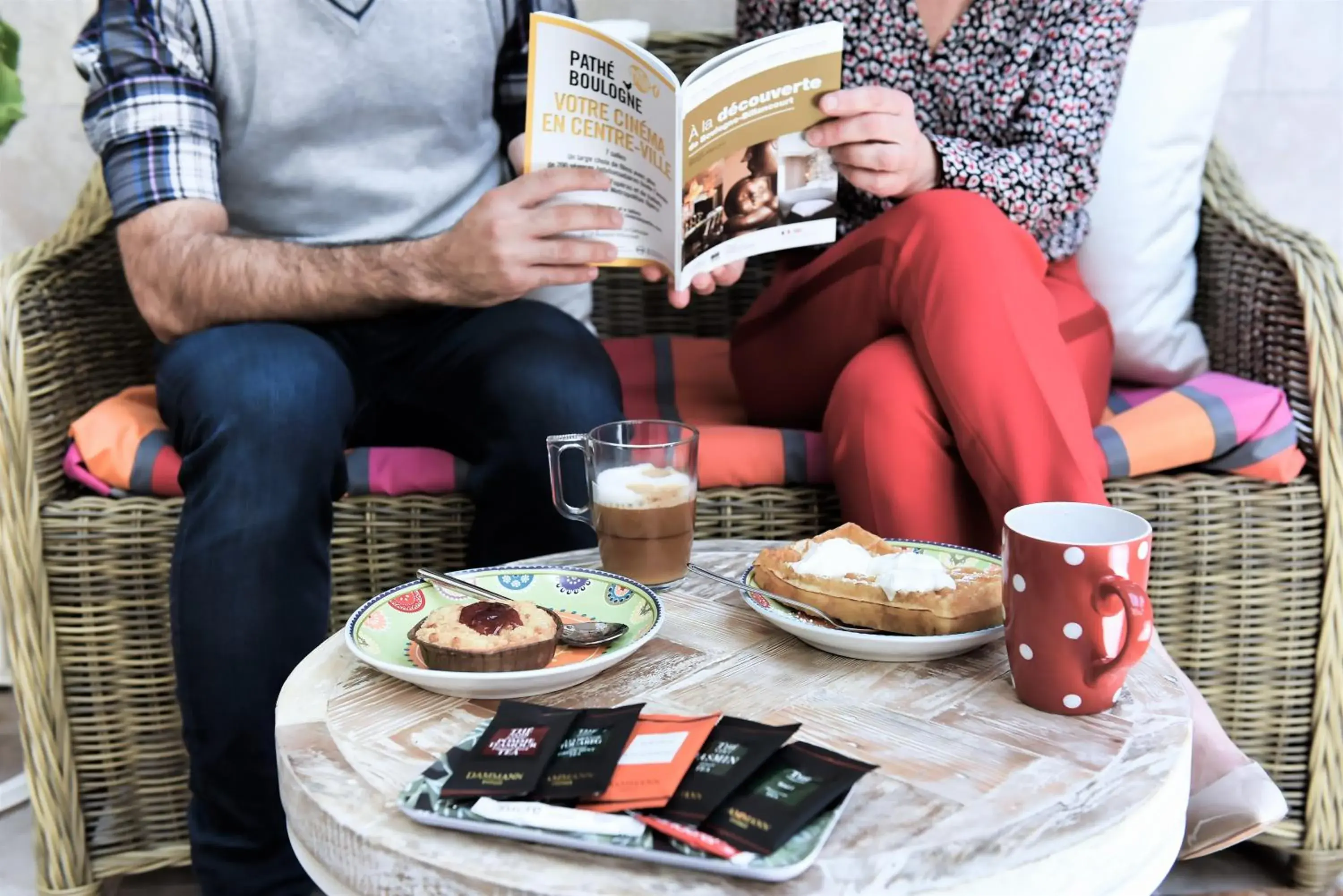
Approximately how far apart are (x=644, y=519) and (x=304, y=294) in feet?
1.74

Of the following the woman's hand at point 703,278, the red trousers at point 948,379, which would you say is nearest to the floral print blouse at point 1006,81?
the red trousers at point 948,379

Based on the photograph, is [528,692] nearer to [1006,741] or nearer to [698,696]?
[698,696]

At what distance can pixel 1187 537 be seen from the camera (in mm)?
1243

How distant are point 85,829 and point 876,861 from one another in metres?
1.06

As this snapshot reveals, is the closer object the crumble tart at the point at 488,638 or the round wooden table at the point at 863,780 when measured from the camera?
the round wooden table at the point at 863,780

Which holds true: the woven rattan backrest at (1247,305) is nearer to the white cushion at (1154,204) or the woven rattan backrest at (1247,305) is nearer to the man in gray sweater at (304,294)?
the white cushion at (1154,204)

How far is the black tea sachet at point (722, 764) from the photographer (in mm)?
498

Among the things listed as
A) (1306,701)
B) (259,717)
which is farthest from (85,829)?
(1306,701)

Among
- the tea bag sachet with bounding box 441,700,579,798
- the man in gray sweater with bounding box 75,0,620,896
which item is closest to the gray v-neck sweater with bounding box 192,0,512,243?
the man in gray sweater with bounding box 75,0,620,896

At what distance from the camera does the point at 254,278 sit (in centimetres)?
115

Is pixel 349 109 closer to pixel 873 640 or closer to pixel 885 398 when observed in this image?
pixel 885 398

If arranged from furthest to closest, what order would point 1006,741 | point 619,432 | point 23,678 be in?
point 23,678 < point 619,432 < point 1006,741

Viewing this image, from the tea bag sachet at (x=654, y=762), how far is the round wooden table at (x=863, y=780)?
0.09 ft

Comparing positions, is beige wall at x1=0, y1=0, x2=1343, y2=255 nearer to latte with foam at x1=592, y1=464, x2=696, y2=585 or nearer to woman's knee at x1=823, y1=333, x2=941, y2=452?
woman's knee at x1=823, y1=333, x2=941, y2=452
